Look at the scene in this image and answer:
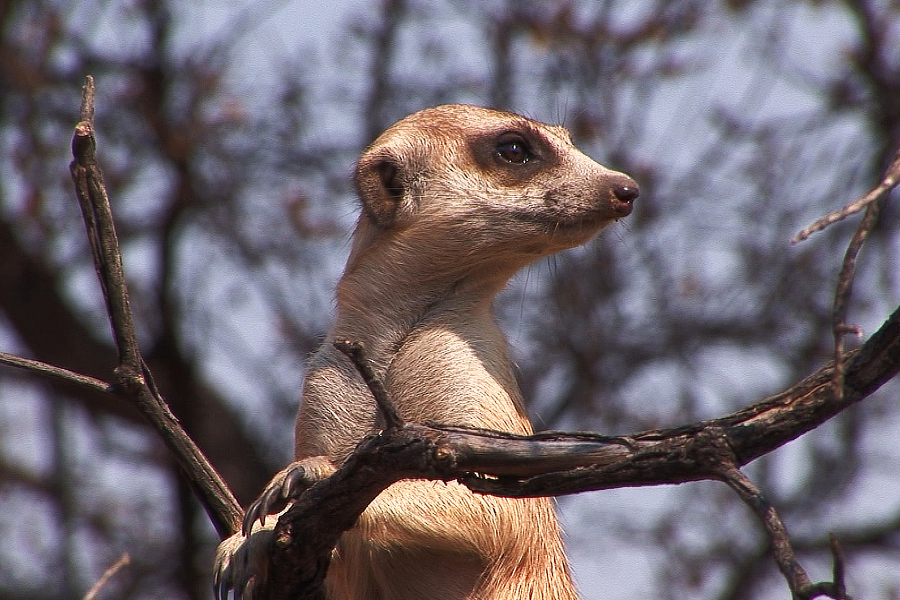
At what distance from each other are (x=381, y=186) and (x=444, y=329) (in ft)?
3.09

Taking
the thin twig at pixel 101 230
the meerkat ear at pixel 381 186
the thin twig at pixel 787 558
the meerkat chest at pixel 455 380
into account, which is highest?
the meerkat ear at pixel 381 186

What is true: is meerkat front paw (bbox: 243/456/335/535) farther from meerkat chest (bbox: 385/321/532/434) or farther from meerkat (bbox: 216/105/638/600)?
meerkat chest (bbox: 385/321/532/434)

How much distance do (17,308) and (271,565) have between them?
9.14 m

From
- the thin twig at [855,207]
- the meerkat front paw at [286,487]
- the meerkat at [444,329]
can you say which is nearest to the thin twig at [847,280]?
the thin twig at [855,207]

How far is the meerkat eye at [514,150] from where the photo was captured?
593 centimetres

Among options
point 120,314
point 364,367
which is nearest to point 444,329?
point 120,314

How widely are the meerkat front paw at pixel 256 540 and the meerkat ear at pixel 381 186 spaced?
5.27ft

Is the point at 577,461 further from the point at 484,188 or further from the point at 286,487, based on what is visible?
the point at 484,188

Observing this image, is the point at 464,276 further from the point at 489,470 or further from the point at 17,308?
the point at 17,308

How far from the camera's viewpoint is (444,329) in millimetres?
5504

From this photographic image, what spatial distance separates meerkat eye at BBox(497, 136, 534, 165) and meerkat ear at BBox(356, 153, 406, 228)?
525 millimetres

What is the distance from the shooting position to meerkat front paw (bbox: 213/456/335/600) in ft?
14.4

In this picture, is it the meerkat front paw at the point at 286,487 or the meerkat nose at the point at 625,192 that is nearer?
the meerkat front paw at the point at 286,487

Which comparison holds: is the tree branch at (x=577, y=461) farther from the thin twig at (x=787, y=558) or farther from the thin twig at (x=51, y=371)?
the thin twig at (x=51, y=371)
